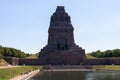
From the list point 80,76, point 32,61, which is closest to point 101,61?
point 32,61

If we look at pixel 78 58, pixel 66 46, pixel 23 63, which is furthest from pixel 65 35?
pixel 23 63

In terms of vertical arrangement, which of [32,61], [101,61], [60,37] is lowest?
[101,61]

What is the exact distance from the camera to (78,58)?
99562mm

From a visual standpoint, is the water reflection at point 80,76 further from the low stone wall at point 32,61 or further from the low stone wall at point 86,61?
the low stone wall at point 32,61

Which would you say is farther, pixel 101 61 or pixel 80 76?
pixel 101 61

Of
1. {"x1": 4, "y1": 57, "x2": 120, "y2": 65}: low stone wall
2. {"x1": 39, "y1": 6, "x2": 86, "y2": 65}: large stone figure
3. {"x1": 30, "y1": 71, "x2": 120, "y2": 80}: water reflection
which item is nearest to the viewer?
{"x1": 30, "y1": 71, "x2": 120, "y2": 80}: water reflection

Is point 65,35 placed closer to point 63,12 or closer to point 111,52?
point 63,12

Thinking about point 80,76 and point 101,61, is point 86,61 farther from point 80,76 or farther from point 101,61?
point 80,76

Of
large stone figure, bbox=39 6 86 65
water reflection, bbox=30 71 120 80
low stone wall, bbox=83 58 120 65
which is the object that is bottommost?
water reflection, bbox=30 71 120 80

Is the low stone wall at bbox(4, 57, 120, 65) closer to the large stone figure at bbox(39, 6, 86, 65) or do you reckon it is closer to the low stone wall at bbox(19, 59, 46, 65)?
the low stone wall at bbox(19, 59, 46, 65)

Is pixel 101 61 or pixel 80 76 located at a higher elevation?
pixel 101 61

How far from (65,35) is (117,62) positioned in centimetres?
1959

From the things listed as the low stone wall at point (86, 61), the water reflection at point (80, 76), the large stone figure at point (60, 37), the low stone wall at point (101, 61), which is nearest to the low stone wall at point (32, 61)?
the low stone wall at point (86, 61)

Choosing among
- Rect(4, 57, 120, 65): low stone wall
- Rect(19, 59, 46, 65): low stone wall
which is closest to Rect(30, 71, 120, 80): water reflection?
Rect(4, 57, 120, 65): low stone wall
